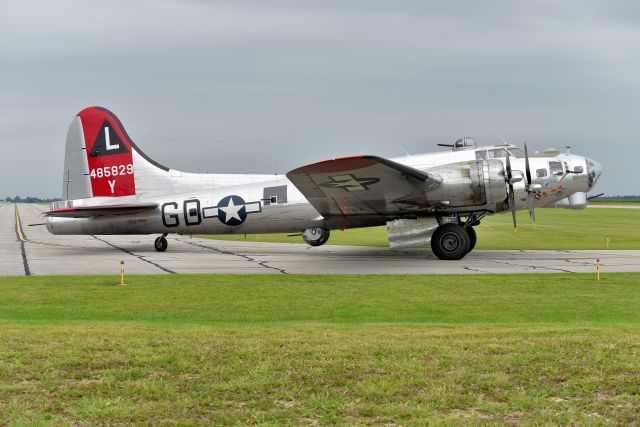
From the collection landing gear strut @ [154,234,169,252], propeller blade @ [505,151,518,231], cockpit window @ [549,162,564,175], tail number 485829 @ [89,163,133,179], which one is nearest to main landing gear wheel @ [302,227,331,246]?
landing gear strut @ [154,234,169,252]

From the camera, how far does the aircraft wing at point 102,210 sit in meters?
26.9

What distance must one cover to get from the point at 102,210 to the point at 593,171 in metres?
18.8

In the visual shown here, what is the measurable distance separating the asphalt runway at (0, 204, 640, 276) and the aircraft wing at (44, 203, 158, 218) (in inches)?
64.7

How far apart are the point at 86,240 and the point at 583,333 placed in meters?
32.1

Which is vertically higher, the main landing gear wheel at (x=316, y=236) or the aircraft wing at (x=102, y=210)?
the aircraft wing at (x=102, y=210)

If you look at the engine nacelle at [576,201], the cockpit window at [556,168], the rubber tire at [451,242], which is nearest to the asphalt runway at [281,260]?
the rubber tire at [451,242]

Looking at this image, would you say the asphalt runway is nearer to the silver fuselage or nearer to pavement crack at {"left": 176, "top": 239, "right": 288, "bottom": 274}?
pavement crack at {"left": 176, "top": 239, "right": 288, "bottom": 274}

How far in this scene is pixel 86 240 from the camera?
121 ft

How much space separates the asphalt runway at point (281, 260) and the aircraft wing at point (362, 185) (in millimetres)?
1953

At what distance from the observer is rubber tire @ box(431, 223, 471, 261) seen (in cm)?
2344

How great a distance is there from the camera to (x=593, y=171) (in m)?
23.6

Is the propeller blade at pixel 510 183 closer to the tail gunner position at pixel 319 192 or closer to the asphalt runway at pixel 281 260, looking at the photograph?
the tail gunner position at pixel 319 192

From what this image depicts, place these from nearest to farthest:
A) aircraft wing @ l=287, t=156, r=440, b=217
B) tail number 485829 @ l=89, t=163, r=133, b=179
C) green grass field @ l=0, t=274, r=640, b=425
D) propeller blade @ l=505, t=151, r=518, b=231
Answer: green grass field @ l=0, t=274, r=640, b=425 → aircraft wing @ l=287, t=156, r=440, b=217 → propeller blade @ l=505, t=151, r=518, b=231 → tail number 485829 @ l=89, t=163, r=133, b=179

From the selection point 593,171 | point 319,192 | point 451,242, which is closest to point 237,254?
point 319,192
